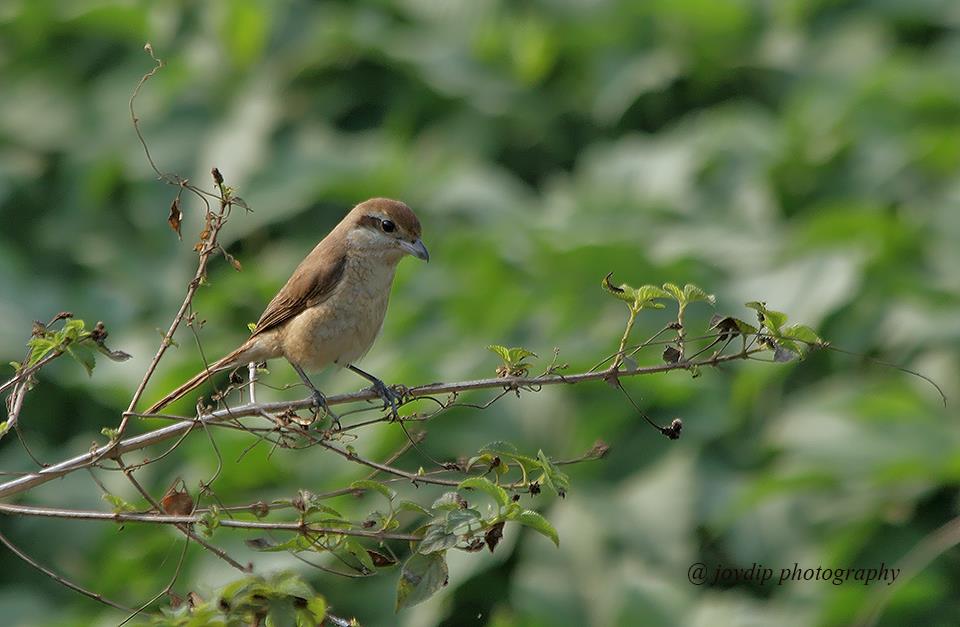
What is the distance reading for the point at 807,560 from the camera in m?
5.38

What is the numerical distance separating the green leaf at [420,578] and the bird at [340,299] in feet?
5.75

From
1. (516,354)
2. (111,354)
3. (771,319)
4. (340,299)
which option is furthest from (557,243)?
(111,354)

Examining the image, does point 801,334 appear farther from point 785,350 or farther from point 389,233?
point 389,233

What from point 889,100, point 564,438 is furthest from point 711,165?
point 564,438

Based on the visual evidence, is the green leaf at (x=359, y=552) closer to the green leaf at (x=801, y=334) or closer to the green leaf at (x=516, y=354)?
the green leaf at (x=516, y=354)

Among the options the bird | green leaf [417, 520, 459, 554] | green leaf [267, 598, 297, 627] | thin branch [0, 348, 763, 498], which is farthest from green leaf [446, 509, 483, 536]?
the bird

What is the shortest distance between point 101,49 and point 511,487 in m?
7.21

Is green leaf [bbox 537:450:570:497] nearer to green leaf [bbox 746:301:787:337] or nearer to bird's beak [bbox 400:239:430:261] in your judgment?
green leaf [bbox 746:301:787:337]

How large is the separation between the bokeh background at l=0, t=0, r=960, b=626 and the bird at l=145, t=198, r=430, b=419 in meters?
1.03

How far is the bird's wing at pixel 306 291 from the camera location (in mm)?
4414

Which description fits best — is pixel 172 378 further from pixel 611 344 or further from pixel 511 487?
pixel 511 487

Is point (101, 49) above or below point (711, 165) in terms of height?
above

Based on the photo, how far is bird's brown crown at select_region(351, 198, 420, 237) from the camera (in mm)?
4520

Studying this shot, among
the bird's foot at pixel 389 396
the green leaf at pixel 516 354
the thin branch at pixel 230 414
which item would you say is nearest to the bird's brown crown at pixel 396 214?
the bird's foot at pixel 389 396
